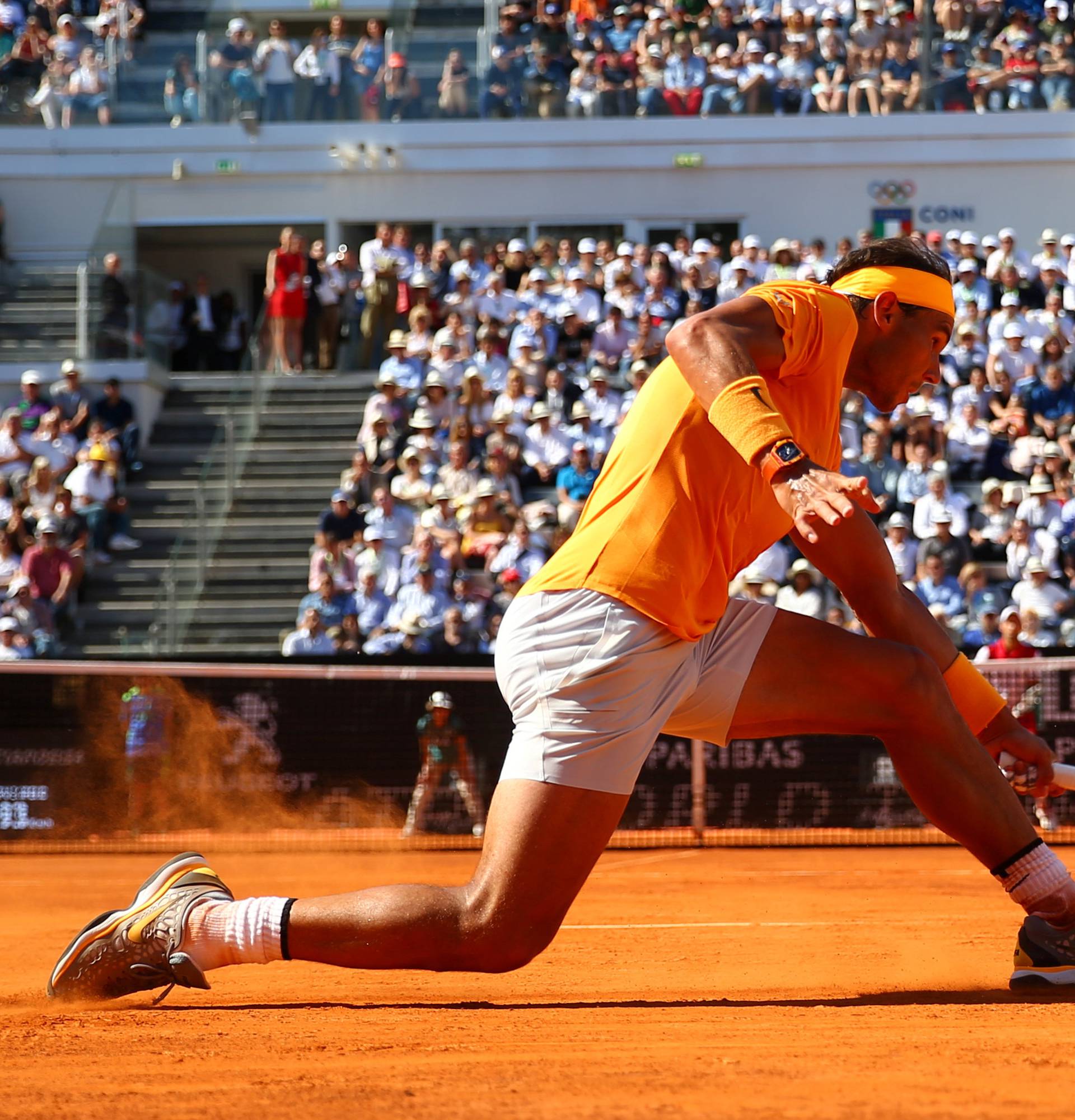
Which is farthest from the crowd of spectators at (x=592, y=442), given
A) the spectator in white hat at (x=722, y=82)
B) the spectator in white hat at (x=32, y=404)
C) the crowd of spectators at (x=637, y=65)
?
the spectator in white hat at (x=722, y=82)

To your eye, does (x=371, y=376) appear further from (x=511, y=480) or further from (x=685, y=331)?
(x=685, y=331)

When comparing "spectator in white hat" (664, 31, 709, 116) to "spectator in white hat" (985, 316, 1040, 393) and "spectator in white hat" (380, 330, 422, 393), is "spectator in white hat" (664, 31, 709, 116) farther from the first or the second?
"spectator in white hat" (985, 316, 1040, 393)

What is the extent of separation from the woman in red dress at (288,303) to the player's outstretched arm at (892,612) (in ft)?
51.6

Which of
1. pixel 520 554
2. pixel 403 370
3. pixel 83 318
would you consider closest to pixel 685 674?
Result: pixel 520 554

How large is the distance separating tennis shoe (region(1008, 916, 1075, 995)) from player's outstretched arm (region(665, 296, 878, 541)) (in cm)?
170

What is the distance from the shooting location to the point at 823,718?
486cm

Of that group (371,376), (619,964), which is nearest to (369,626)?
(371,376)

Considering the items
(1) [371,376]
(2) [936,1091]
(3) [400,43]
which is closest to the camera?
(2) [936,1091]

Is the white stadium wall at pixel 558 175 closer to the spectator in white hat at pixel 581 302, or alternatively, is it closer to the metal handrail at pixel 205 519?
the metal handrail at pixel 205 519

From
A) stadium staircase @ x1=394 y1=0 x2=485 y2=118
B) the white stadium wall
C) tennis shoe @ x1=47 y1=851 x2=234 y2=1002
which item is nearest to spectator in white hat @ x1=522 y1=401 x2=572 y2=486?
stadium staircase @ x1=394 y1=0 x2=485 y2=118

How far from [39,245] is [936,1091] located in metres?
23.6

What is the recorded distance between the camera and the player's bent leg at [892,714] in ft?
15.9

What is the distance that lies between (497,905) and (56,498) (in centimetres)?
1456

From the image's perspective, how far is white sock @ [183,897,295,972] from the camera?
183 inches
